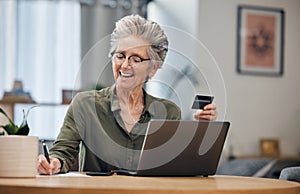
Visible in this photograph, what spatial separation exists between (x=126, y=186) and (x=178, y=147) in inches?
18.5

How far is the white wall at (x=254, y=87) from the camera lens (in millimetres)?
6050

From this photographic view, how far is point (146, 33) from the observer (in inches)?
101

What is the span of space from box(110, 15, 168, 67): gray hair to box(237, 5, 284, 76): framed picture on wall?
3630mm

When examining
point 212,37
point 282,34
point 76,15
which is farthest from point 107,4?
point 282,34

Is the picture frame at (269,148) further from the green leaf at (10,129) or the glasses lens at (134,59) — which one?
the green leaf at (10,129)

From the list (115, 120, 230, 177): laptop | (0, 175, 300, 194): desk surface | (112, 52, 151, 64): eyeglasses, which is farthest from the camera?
(112, 52, 151, 64): eyeglasses

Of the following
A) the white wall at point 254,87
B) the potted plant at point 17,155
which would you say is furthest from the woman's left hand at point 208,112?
the white wall at point 254,87

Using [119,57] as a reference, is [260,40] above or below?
above

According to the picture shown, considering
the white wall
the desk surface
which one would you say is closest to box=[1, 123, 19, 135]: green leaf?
the desk surface

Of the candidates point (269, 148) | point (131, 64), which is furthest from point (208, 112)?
point (269, 148)

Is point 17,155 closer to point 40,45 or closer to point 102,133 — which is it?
point 102,133

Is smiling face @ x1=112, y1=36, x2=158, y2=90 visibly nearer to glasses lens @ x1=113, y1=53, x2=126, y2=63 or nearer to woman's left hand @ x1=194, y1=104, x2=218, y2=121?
glasses lens @ x1=113, y1=53, x2=126, y2=63

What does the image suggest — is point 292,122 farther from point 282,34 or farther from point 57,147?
point 57,147

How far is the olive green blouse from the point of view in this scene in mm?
2533
